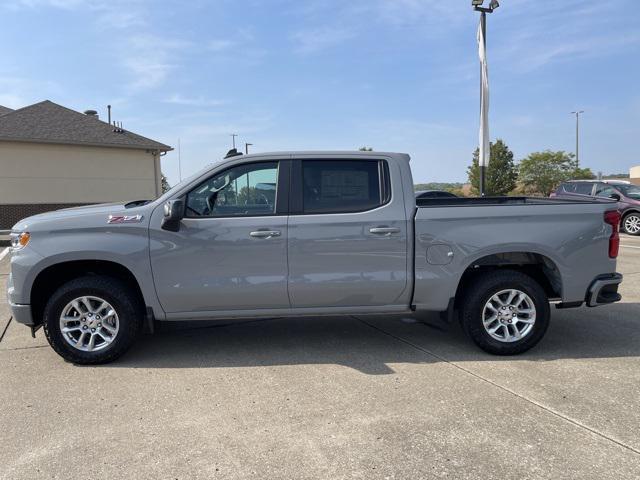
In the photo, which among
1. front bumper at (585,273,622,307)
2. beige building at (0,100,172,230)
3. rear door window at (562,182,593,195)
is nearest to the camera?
front bumper at (585,273,622,307)

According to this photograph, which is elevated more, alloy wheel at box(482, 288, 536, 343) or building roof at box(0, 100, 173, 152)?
building roof at box(0, 100, 173, 152)

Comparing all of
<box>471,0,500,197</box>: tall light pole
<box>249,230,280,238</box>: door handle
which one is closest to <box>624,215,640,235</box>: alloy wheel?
<box>471,0,500,197</box>: tall light pole

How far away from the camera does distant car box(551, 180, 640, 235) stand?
53.5 ft

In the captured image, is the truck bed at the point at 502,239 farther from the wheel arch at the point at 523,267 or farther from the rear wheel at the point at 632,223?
the rear wheel at the point at 632,223

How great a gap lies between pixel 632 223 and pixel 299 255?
15658 mm

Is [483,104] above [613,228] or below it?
above

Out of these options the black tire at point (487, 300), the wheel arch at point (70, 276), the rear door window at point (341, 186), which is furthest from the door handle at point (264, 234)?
the black tire at point (487, 300)

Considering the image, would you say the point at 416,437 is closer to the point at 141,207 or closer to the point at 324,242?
the point at 324,242

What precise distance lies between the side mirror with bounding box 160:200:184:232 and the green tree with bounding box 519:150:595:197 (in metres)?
55.2

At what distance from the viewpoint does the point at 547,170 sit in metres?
54.7

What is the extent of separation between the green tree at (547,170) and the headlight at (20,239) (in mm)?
55755

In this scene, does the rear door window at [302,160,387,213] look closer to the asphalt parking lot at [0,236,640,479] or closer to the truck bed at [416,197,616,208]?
the truck bed at [416,197,616,208]

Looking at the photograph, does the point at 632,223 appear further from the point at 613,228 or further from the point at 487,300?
the point at 487,300

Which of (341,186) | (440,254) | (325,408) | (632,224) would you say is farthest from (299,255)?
(632,224)
